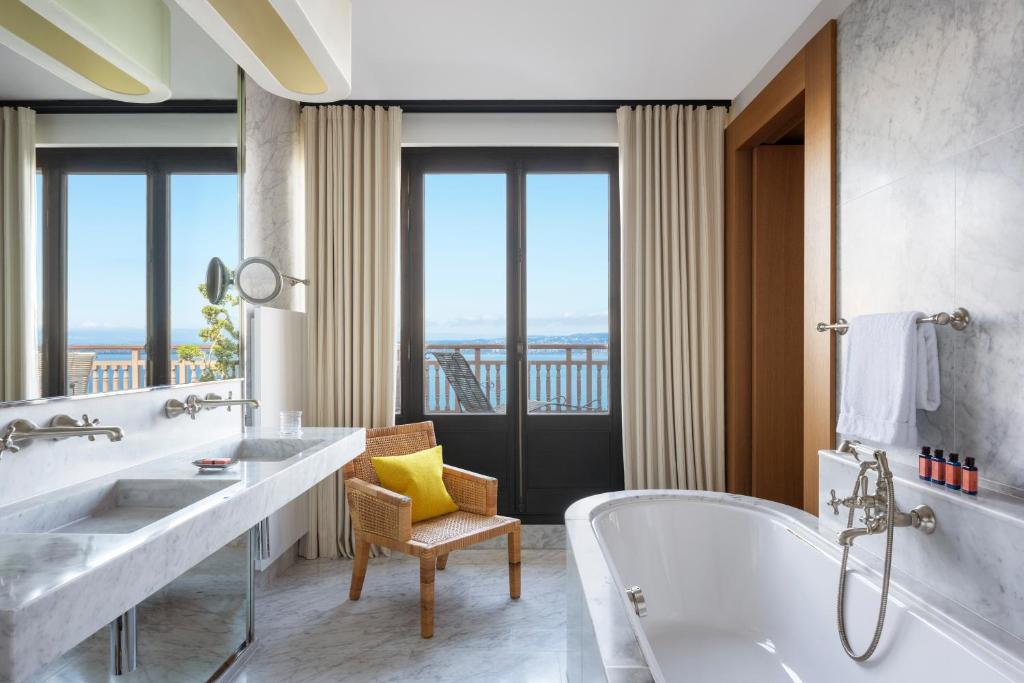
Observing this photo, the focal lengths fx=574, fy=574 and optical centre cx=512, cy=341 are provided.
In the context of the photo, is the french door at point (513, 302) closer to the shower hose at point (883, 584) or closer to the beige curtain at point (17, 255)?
the shower hose at point (883, 584)

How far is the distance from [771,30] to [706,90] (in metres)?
0.60

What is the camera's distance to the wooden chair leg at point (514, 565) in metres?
2.69

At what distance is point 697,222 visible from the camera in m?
3.29

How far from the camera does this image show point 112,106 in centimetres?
162

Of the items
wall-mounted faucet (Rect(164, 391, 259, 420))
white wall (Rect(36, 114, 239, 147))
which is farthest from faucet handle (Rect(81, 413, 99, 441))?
white wall (Rect(36, 114, 239, 147))

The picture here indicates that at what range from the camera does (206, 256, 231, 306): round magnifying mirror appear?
2273 mm

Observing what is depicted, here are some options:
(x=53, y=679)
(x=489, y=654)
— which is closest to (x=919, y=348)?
(x=489, y=654)

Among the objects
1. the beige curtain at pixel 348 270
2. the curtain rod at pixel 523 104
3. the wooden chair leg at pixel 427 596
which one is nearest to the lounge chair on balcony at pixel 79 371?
the wooden chair leg at pixel 427 596

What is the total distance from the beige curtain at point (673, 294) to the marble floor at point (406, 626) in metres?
0.96

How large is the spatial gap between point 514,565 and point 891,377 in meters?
1.77

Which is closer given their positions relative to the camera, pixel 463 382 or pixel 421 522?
pixel 421 522

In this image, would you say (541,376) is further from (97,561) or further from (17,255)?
(97,561)

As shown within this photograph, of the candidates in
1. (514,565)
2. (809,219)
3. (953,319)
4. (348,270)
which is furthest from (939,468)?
(348,270)

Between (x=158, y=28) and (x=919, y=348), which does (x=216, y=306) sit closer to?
(x=158, y=28)
